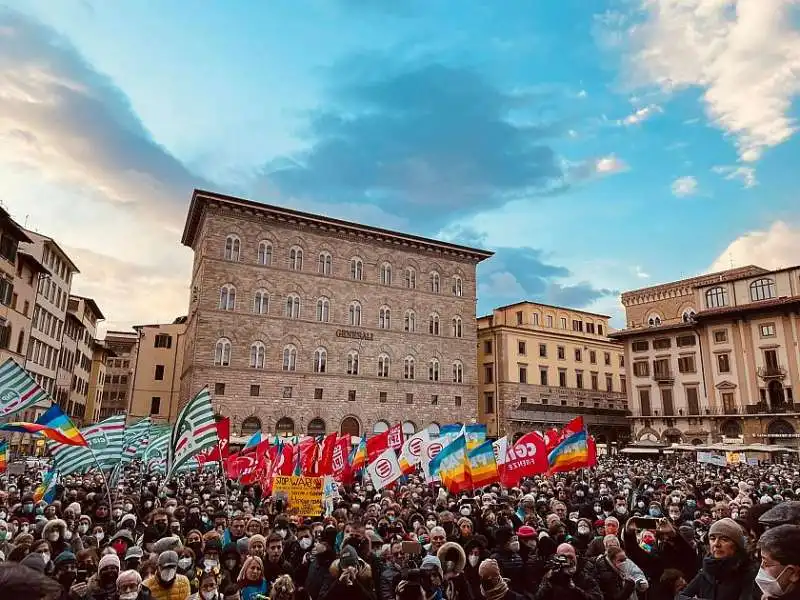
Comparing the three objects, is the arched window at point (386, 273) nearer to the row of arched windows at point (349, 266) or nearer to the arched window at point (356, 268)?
the row of arched windows at point (349, 266)

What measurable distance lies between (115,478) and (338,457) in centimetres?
587

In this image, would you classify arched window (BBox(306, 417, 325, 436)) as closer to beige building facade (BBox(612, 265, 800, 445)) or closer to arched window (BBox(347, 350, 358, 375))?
arched window (BBox(347, 350, 358, 375))

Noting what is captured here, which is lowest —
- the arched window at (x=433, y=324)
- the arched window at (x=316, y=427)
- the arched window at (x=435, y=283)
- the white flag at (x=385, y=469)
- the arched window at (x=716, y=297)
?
the white flag at (x=385, y=469)

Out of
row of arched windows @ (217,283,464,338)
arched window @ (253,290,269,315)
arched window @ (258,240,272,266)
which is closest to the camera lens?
row of arched windows @ (217,283,464,338)

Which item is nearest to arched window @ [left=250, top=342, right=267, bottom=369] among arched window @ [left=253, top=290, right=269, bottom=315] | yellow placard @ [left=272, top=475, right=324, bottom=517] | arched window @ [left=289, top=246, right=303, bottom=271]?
arched window @ [left=253, top=290, right=269, bottom=315]

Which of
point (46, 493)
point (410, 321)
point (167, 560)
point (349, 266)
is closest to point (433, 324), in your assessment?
point (410, 321)

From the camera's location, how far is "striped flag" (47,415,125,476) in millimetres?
11750

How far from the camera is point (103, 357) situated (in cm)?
6594

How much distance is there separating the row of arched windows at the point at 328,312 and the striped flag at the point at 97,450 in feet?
86.3

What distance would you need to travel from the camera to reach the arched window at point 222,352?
3825cm

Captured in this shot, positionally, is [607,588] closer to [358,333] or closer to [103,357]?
[358,333]

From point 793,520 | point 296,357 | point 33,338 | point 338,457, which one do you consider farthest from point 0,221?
point 793,520

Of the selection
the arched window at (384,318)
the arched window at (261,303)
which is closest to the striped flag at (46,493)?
the arched window at (261,303)

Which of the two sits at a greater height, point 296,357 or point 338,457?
point 296,357
